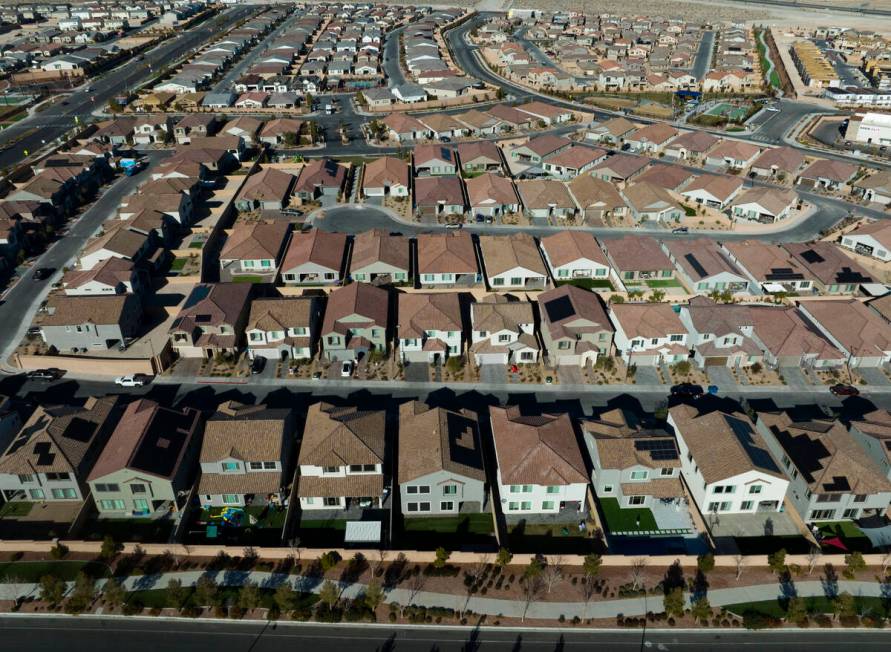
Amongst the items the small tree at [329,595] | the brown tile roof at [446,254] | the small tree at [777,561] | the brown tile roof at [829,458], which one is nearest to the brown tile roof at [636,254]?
the brown tile roof at [446,254]

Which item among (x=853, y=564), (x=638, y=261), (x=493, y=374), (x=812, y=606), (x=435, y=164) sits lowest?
(x=493, y=374)

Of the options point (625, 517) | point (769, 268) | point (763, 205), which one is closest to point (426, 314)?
point (625, 517)

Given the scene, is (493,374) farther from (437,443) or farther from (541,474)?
(541,474)

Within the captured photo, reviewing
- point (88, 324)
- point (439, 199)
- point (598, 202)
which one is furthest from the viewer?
point (439, 199)

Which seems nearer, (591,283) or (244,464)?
(244,464)

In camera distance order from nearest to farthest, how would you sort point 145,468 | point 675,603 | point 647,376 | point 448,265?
point 675,603
point 145,468
point 647,376
point 448,265

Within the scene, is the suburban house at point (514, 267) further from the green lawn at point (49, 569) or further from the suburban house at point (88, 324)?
the green lawn at point (49, 569)

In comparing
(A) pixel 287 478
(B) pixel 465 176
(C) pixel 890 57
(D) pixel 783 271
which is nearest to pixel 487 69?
(B) pixel 465 176

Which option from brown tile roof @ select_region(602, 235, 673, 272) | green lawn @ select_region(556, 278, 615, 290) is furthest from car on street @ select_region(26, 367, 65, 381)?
brown tile roof @ select_region(602, 235, 673, 272)
